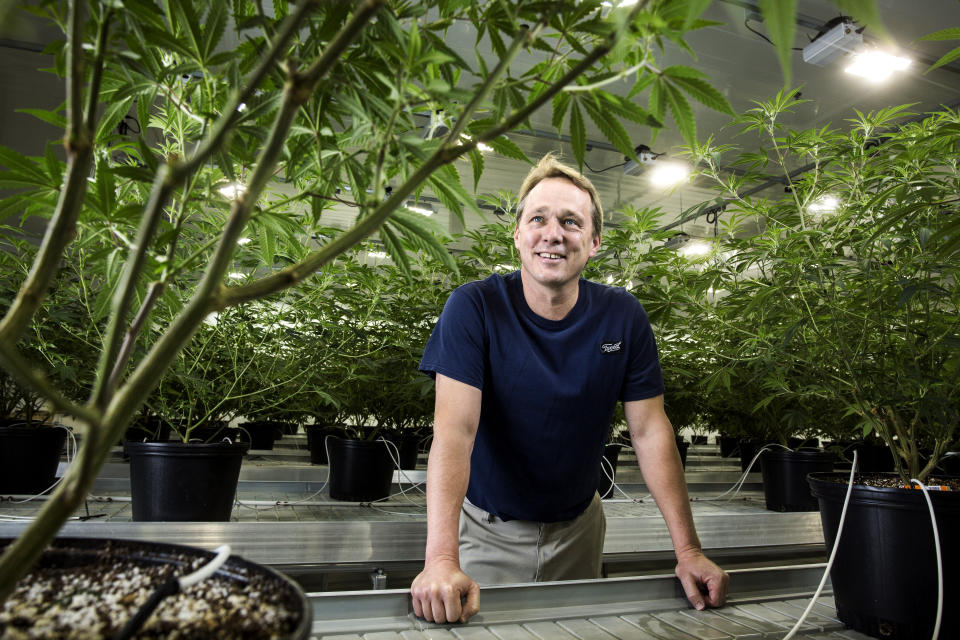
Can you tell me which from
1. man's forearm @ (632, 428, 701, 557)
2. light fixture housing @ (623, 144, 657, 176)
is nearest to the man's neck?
man's forearm @ (632, 428, 701, 557)

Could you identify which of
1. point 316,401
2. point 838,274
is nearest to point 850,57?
point 838,274

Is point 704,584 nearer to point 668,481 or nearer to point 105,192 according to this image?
point 668,481

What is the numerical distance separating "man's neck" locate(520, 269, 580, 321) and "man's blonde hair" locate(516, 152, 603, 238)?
137 mm

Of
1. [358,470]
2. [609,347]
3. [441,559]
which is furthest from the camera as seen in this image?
[358,470]

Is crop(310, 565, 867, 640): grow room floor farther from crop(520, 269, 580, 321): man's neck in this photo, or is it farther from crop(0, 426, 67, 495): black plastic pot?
crop(0, 426, 67, 495): black plastic pot

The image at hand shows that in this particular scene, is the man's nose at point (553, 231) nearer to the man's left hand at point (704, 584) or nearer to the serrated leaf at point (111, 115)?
the man's left hand at point (704, 584)

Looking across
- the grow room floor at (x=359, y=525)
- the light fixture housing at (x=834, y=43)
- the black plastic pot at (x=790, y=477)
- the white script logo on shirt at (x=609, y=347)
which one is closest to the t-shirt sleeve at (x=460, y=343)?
the white script logo on shirt at (x=609, y=347)

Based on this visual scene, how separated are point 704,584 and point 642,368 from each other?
522 millimetres

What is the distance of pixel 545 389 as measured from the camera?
115 centimetres

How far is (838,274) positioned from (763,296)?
0.54 feet

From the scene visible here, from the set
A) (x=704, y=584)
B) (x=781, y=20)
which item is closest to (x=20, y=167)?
(x=781, y=20)

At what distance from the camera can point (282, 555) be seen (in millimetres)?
1293

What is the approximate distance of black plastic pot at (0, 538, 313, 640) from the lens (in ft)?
1.06

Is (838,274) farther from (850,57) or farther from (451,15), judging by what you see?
(850,57)
